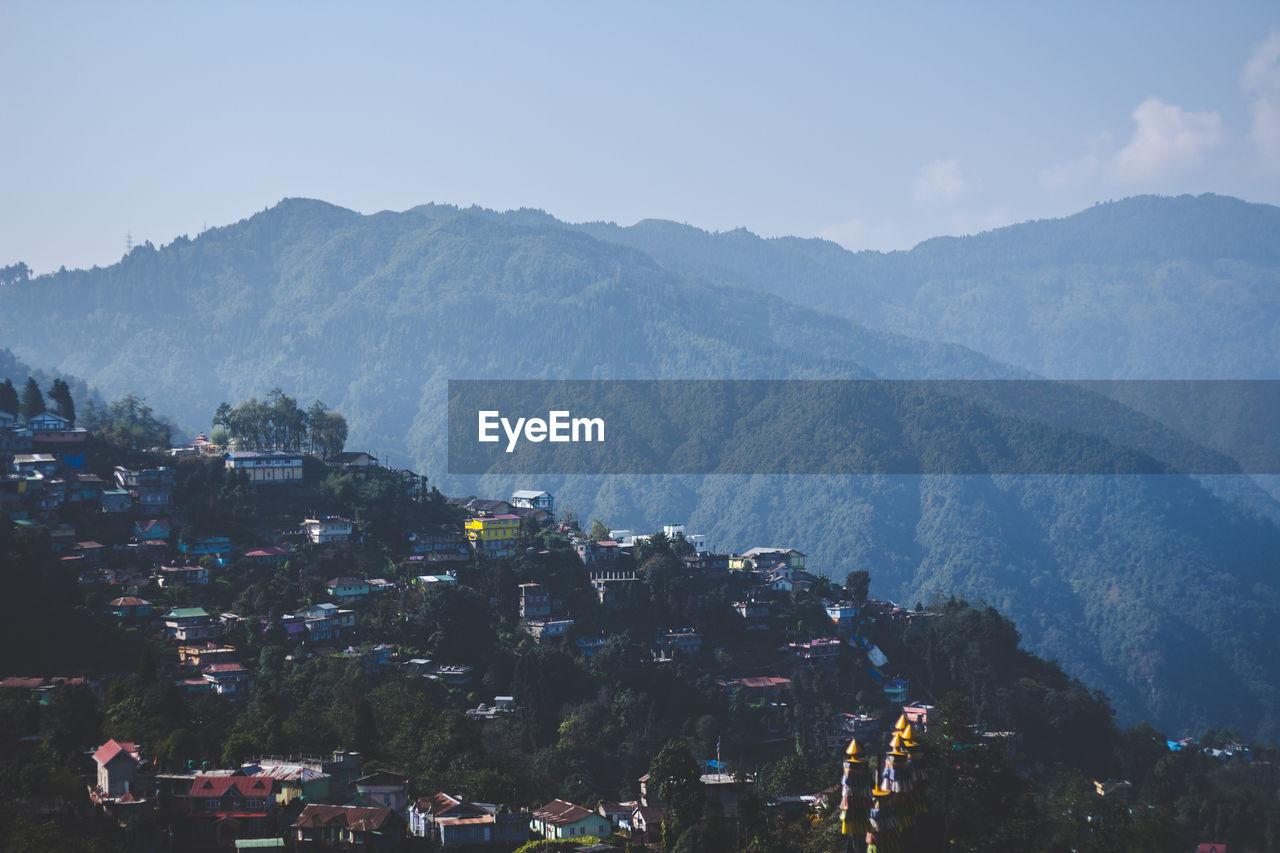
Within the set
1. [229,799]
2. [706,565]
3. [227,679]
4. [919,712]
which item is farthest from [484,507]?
[229,799]

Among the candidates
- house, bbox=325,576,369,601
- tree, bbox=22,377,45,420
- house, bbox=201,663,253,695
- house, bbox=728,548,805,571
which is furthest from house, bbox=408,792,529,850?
tree, bbox=22,377,45,420

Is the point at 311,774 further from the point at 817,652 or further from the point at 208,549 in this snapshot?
the point at 817,652

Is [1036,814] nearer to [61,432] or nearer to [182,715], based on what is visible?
[182,715]

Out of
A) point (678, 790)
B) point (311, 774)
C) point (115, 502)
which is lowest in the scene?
point (678, 790)

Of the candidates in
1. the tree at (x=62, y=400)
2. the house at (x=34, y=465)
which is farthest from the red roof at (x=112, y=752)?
the tree at (x=62, y=400)

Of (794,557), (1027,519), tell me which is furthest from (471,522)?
(1027,519)

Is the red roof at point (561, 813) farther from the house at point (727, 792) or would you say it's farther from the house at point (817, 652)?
the house at point (817, 652)
